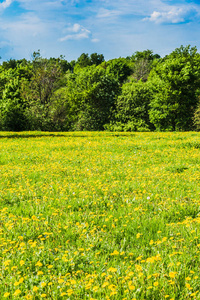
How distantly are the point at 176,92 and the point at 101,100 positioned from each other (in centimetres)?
1444

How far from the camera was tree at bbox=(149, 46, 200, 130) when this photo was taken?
141 ft

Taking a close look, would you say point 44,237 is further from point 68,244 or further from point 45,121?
point 45,121

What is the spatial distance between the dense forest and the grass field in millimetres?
32178

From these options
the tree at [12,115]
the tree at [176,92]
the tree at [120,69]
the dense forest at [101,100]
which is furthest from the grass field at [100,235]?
the tree at [120,69]

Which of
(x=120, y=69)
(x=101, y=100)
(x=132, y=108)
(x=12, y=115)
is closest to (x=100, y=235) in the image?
(x=12, y=115)

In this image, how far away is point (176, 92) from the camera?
4294 cm

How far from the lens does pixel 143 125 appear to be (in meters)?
46.2

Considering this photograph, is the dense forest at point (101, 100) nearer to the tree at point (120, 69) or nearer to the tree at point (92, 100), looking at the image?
the tree at point (92, 100)

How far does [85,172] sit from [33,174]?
6.07ft

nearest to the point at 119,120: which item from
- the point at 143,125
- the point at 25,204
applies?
the point at 143,125

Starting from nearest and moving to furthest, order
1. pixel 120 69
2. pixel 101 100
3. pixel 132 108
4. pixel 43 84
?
pixel 43 84
pixel 132 108
pixel 101 100
pixel 120 69

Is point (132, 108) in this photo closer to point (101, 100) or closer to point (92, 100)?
point (101, 100)

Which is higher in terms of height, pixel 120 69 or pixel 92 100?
pixel 120 69

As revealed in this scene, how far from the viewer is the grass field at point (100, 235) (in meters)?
3.05
